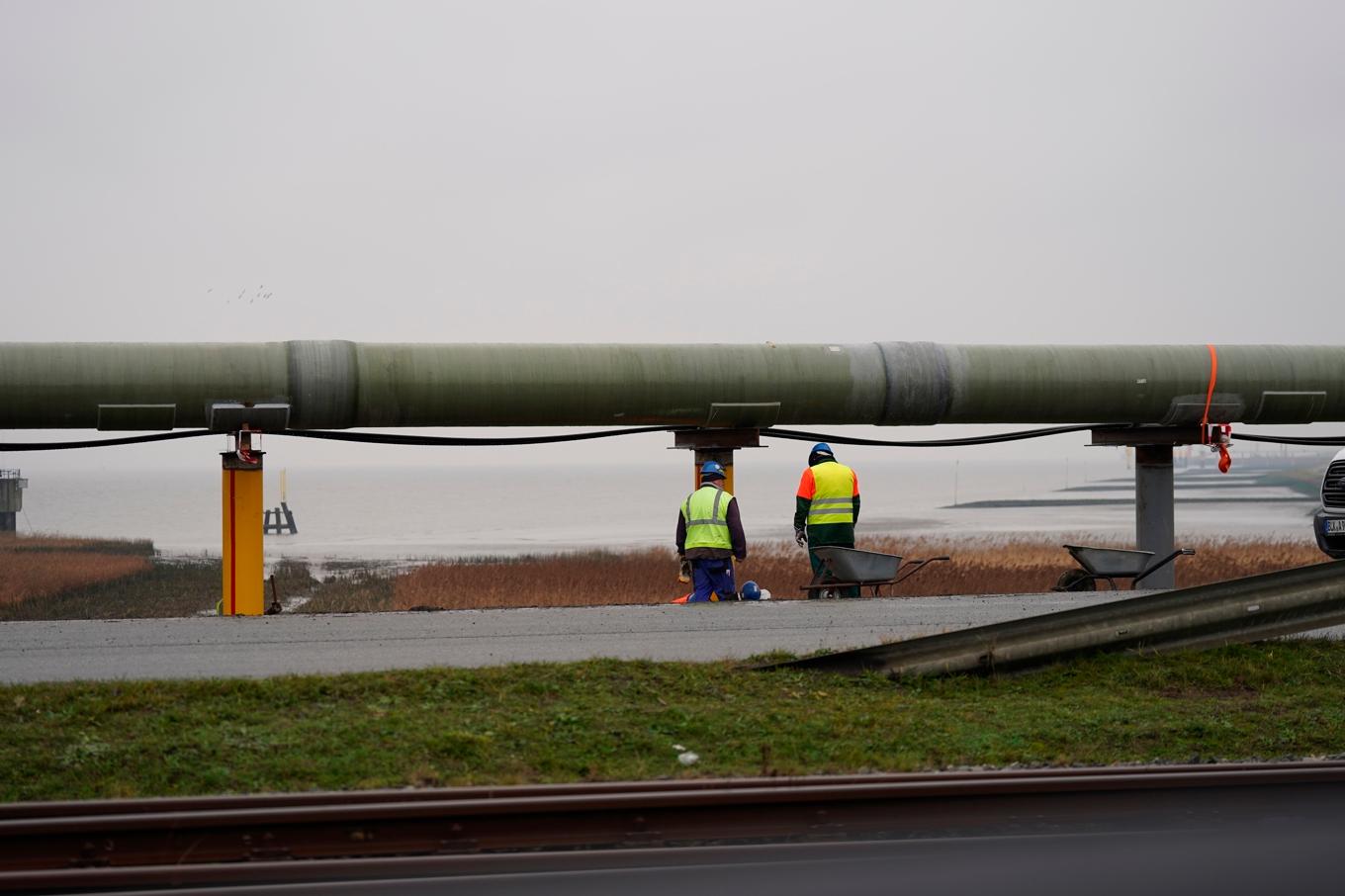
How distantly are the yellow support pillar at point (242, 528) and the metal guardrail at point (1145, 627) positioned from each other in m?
5.52

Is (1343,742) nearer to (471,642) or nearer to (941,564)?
(471,642)

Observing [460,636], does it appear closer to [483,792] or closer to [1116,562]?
[483,792]

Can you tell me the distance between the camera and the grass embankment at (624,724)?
7.09 metres

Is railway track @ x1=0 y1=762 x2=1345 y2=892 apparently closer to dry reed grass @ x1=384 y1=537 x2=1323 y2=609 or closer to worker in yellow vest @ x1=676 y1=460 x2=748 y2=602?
worker in yellow vest @ x1=676 y1=460 x2=748 y2=602

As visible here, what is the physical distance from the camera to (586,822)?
604 cm

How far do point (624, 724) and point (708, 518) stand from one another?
15.8 ft

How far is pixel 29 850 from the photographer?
5.68m

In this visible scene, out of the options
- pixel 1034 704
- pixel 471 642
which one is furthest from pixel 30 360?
pixel 1034 704

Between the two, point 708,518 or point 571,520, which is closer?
point 708,518

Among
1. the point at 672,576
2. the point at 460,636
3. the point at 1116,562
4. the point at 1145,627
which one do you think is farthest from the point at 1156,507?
the point at 672,576

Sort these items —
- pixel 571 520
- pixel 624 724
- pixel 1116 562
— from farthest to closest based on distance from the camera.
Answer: pixel 571 520, pixel 1116 562, pixel 624 724

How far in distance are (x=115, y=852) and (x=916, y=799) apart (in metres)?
3.53

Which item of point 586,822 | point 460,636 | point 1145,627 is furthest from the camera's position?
point 460,636

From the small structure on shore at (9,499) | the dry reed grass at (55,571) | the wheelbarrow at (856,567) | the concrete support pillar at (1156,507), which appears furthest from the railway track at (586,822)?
the small structure on shore at (9,499)
